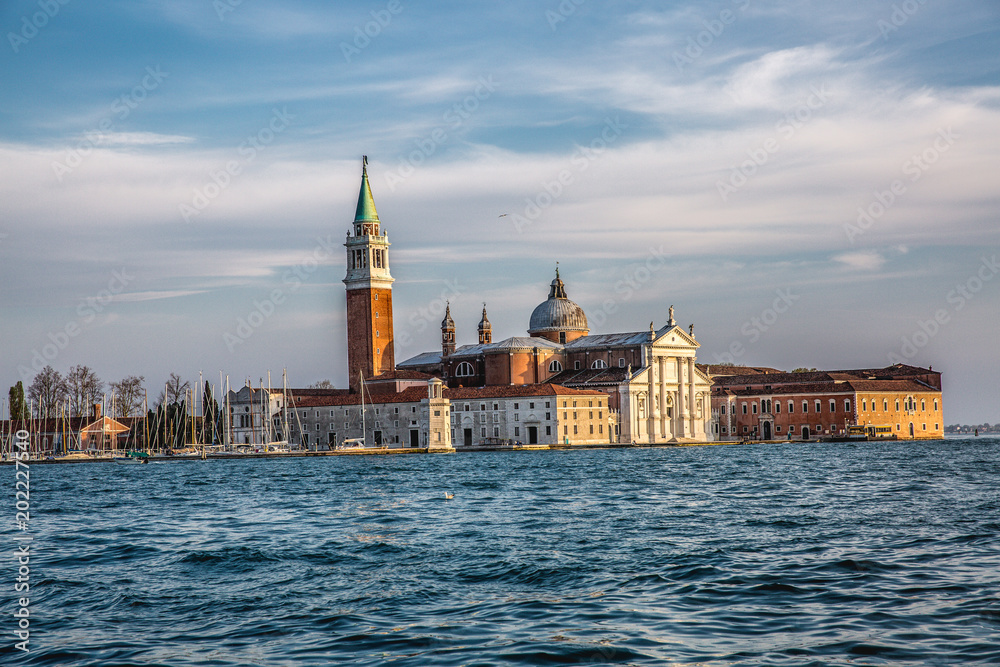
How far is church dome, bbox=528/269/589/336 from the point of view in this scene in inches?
3169

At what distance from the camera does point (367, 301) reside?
72750mm

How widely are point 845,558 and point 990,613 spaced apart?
10.6 ft

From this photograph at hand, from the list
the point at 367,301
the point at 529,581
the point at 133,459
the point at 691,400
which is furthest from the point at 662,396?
the point at 529,581

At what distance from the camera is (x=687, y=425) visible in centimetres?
7538

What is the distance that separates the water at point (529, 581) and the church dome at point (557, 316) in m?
57.1

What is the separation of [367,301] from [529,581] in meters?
61.6

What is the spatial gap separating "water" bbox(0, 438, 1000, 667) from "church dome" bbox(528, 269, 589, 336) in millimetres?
57128

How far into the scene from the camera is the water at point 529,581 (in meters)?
8.91

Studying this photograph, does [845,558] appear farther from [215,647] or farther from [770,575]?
[215,647]

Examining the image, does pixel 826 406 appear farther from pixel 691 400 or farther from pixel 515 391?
pixel 515 391

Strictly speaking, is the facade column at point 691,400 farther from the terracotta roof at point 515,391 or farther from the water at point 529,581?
the water at point 529,581

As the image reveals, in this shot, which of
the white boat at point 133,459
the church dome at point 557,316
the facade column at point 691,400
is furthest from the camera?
the church dome at point 557,316

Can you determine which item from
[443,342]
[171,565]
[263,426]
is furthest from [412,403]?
[171,565]

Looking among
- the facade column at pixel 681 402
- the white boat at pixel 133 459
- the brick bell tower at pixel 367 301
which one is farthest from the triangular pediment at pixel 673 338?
the white boat at pixel 133 459
